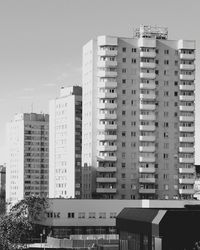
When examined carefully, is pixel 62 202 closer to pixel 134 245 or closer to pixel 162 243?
pixel 134 245

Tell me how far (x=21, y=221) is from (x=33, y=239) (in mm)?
34196

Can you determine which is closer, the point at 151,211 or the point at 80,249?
the point at 151,211

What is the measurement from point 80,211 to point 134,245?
63081 mm

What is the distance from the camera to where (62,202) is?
198 metres

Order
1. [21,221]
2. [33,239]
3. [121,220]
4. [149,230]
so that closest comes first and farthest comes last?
[149,230]
[121,220]
[21,221]
[33,239]

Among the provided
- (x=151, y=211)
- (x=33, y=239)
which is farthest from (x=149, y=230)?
(x=33, y=239)

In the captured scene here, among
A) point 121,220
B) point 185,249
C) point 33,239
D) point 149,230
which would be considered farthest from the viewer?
point 33,239

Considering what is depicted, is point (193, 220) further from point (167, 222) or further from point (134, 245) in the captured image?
point (134, 245)

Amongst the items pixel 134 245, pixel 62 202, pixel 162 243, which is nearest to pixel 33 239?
pixel 62 202

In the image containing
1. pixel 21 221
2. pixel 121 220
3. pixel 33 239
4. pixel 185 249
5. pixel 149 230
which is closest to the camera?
pixel 185 249

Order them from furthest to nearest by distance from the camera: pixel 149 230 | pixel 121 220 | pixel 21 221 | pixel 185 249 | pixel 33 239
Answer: pixel 33 239 → pixel 21 221 → pixel 121 220 → pixel 149 230 → pixel 185 249

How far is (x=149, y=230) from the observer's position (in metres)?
129

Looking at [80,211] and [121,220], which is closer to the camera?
[121,220]

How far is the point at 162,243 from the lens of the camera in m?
123
